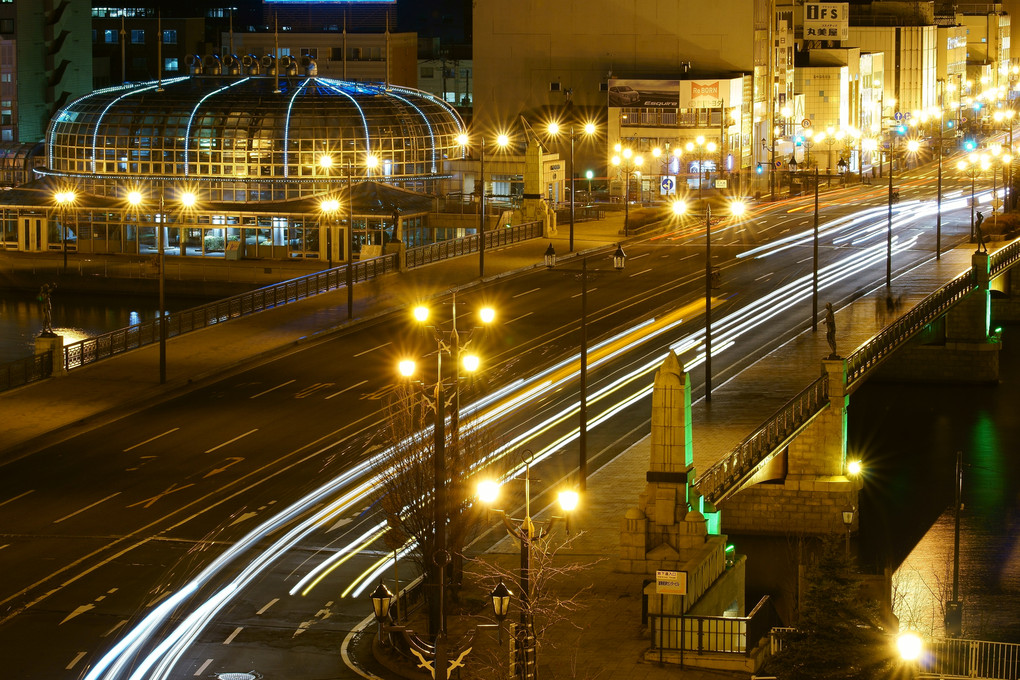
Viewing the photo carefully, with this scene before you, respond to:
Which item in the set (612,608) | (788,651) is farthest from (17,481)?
(788,651)

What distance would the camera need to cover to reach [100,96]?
120562 millimetres

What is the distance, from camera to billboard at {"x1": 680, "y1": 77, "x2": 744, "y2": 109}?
134000 millimetres

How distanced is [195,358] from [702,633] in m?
36.8

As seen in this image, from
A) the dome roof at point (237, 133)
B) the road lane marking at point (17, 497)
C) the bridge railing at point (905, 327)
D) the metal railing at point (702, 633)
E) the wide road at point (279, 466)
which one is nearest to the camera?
the metal railing at point (702, 633)

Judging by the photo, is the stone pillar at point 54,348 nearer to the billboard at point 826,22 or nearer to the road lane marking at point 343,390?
the road lane marking at point 343,390

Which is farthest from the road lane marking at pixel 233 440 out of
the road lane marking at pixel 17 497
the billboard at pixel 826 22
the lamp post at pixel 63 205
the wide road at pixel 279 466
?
the billboard at pixel 826 22

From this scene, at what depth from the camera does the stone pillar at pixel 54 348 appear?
222 feet

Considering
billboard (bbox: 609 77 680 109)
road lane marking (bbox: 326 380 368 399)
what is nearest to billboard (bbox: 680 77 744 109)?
billboard (bbox: 609 77 680 109)

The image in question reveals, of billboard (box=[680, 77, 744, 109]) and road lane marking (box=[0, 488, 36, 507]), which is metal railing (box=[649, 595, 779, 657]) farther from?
billboard (box=[680, 77, 744, 109])

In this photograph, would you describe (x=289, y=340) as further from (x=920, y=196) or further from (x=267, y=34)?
(x=267, y=34)

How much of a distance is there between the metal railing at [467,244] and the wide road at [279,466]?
6.45 meters

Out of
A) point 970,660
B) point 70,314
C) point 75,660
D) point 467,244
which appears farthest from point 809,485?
point 70,314

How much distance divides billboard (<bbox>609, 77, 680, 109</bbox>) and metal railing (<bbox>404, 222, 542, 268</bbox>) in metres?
30.6

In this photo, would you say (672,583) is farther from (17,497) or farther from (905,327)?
(905,327)
